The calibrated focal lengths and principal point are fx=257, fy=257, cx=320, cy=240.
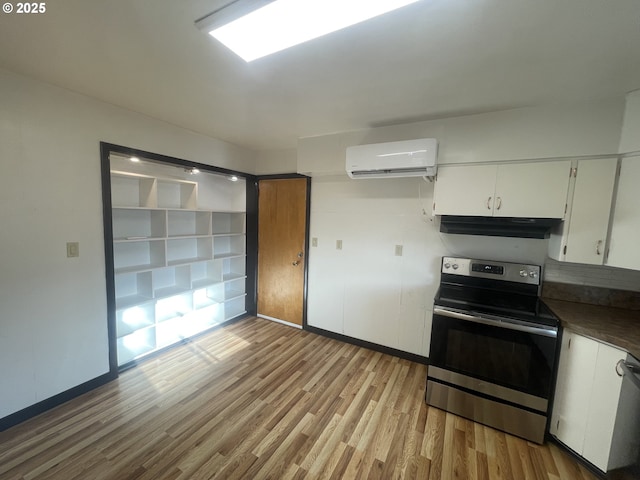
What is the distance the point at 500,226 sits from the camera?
2.11 metres

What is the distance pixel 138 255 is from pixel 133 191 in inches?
26.2

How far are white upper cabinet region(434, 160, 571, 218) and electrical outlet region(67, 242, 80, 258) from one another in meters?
2.92

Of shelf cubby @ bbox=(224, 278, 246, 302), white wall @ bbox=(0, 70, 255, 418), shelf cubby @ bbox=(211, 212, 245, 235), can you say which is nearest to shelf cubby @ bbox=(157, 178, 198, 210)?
shelf cubby @ bbox=(211, 212, 245, 235)

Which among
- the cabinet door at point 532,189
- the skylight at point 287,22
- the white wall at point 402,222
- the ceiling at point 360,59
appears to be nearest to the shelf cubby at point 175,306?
the white wall at point 402,222

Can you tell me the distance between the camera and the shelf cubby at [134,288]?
2.58 metres

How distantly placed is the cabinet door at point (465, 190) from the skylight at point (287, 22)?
1.41 metres

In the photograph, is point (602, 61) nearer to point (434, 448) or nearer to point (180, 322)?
point (434, 448)

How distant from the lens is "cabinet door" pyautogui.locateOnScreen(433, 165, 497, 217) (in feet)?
6.59

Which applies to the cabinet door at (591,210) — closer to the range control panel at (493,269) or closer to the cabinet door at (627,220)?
the cabinet door at (627,220)

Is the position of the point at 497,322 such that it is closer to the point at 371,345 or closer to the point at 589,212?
the point at 589,212

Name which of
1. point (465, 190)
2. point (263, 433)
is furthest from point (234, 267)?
point (465, 190)

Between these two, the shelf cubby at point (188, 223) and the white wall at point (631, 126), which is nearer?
the white wall at point (631, 126)

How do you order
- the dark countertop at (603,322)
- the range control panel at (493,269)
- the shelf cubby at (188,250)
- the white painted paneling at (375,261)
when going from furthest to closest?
the shelf cubby at (188,250)
the white painted paneling at (375,261)
the range control panel at (493,269)
the dark countertop at (603,322)

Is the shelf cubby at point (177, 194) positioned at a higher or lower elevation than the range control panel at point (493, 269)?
higher
